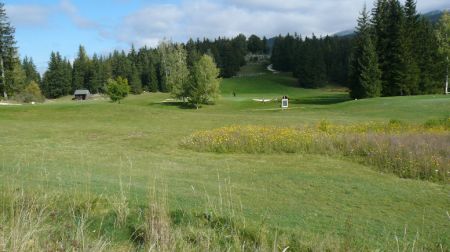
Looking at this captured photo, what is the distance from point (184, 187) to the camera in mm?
10586

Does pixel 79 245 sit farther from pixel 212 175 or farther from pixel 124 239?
pixel 212 175

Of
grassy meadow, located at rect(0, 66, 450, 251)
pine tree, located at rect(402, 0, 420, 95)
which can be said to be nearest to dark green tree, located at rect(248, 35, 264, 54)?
pine tree, located at rect(402, 0, 420, 95)

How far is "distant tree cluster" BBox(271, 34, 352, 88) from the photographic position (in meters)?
116

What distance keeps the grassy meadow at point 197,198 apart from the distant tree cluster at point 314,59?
306 ft

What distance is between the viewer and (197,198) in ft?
30.2

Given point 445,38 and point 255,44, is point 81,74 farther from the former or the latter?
point 255,44

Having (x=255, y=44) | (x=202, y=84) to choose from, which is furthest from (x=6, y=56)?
(x=255, y=44)

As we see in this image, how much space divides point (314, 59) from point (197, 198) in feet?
363

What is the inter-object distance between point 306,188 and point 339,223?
3332 mm

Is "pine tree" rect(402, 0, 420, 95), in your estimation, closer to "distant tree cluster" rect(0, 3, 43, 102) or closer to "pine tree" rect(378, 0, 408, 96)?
"pine tree" rect(378, 0, 408, 96)

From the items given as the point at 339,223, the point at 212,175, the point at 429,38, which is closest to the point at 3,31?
the point at 429,38

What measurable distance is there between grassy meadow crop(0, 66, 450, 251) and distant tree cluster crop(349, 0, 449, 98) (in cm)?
3254

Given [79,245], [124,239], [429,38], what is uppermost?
[429,38]

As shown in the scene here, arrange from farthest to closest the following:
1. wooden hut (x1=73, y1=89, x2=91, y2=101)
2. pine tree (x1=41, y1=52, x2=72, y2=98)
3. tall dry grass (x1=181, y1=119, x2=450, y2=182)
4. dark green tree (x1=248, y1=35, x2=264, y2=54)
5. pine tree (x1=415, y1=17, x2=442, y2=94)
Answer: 1. dark green tree (x1=248, y1=35, x2=264, y2=54)
2. pine tree (x1=41, y1=52, x2=72, y2=98)
3. wooden hut (x1=73, y1=89, x2=91, y2=101)
4. pine tree (x1=415, y1=17, x2=442, y2=94)
5. tall dry grass (x1=181, y1=119, x2=450, y2=182)
